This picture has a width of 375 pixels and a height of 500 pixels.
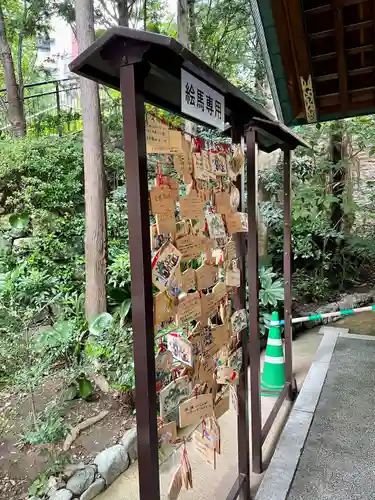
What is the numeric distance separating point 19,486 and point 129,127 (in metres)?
2.74

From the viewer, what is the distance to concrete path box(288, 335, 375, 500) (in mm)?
2416

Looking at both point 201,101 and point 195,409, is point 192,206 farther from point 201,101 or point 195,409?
point 195,409

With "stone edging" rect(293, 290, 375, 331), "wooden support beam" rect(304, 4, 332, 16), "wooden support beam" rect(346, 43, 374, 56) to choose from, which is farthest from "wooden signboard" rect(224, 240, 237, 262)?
"stone edging" rect(293, 290, 375, 331)

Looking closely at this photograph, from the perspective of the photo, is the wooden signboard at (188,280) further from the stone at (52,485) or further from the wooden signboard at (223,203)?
the stone at (52,485)

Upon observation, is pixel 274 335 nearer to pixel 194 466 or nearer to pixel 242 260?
pixel 194 466

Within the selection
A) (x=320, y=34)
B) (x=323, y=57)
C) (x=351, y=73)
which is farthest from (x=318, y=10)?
(x=351, y=73)

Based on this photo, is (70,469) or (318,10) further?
(318,10)

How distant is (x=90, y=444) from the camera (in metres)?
3.29

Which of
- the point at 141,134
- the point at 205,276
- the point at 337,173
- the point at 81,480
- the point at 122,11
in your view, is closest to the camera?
the point at 141,134

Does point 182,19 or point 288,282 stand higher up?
point 182,19

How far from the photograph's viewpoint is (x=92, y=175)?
4758 mm

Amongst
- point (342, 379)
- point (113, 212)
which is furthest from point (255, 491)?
point (113, 212)

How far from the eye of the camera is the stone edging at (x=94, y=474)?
265cm

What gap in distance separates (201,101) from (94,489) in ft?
8.89
